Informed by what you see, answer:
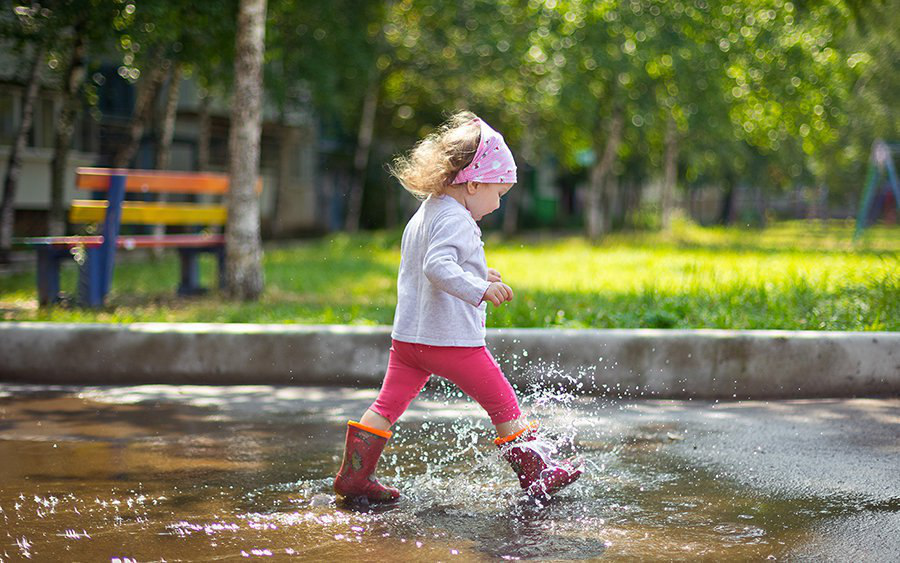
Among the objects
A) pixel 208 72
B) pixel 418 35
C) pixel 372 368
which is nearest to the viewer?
pixel 372 368

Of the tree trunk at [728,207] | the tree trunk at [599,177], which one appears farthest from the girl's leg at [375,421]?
the tree trunk at [728,207]

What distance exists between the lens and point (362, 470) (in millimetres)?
4039

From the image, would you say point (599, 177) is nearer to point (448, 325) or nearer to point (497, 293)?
point (448, 325)

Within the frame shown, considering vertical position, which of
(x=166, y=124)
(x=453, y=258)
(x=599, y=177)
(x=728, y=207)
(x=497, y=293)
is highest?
(x=166, y=124)

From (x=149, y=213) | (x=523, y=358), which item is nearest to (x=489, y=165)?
(x=523, y=358)

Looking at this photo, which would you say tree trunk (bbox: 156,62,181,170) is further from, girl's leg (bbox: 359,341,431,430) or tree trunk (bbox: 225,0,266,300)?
girl's leg (bbox: 359,341,431,430)

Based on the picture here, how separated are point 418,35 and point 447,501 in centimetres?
2527

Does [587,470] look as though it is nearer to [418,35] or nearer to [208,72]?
[208,72]

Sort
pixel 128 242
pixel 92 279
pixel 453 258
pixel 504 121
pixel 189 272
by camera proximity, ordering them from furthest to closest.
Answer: pixel 504 121, pixel 189 272, pixel 128 242, pixel 92 279, pixel 453 258

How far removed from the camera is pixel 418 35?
28188 millimetres

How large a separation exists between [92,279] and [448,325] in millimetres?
5964

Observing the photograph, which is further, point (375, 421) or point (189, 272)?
point (189, 272)

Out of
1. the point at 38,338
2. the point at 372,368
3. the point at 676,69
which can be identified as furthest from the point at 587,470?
the point at 676,69

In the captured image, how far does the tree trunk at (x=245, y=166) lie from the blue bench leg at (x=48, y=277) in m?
1.61
